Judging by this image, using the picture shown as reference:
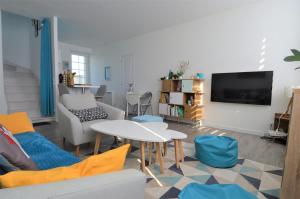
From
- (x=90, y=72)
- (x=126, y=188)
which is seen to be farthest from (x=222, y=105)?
(x=90, y=72)

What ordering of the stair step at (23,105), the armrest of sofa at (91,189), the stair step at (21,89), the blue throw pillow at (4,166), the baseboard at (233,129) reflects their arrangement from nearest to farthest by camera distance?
1. the armrest of sofa at (91,189)
2. the blue throw pillow at (4,166)
3. the baseboard at (233,129)
4. the stair step at (23,105)
5. the stair step at (21,89)

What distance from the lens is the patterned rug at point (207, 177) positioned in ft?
5.34

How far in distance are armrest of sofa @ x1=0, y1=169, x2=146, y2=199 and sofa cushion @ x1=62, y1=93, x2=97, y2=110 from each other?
231 centimetres

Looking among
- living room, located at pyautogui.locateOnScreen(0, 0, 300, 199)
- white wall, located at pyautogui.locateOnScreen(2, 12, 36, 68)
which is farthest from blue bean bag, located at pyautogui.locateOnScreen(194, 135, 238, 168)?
white wall, located at pyautogui.locateOnScreen(2, 12, 36, 68)

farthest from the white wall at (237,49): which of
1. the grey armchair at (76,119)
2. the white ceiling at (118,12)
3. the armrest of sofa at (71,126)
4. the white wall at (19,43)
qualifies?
the white wall at (19,43)

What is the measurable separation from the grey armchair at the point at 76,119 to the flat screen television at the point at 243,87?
2391 mm

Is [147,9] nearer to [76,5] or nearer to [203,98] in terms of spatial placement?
[76,5]

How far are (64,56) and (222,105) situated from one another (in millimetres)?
6093

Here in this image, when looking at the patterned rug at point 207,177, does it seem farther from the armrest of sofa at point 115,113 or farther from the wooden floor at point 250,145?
the armrest of sofa at point 115,113

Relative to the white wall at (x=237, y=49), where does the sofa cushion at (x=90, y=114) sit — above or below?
below

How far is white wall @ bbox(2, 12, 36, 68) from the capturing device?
584cm

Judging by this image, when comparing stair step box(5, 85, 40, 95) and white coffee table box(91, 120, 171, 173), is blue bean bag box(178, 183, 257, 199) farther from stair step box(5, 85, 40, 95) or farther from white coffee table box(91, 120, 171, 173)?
stair step box(5, 85, 40, 95)

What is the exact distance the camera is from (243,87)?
3.67 metres

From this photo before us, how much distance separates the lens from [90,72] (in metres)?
7.79
